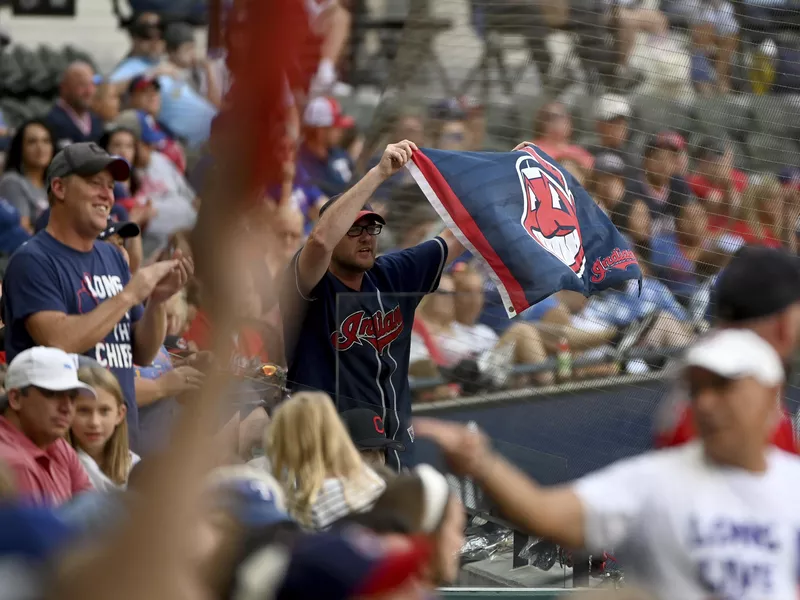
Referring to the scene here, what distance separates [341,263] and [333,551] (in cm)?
296

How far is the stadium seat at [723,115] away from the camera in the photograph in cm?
678

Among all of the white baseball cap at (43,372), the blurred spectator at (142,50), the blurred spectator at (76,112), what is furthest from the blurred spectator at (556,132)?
the white baseball cap at (43,372)

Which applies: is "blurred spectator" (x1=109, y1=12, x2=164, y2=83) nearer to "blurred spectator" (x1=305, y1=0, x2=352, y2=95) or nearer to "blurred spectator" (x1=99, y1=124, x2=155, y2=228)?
"blurred spectator" (x1=99, y1=124, x2=155, y2=228)

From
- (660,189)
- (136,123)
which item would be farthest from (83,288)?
(660,189)

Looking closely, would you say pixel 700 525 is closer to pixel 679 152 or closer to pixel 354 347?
pixel 354 347

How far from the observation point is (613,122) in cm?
711

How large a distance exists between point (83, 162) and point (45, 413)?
1.10m

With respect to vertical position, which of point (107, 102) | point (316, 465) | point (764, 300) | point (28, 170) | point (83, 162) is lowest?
point (28, 170)

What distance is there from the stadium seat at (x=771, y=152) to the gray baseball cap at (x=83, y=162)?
3.63 meters

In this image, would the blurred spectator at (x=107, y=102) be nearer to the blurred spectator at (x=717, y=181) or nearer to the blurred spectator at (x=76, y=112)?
the blurred spectator at (x=76, y=112)

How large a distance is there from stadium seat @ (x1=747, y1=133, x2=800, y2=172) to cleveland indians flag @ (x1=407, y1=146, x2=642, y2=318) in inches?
71.1

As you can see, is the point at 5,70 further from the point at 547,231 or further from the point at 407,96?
the point at 547,231

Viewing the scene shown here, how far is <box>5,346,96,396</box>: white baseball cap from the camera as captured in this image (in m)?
3.64

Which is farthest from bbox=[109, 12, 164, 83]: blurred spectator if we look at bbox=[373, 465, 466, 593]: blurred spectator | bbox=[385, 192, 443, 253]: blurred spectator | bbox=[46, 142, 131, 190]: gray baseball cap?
bbox=[373, 465, 466, 593]: blurred spectator
